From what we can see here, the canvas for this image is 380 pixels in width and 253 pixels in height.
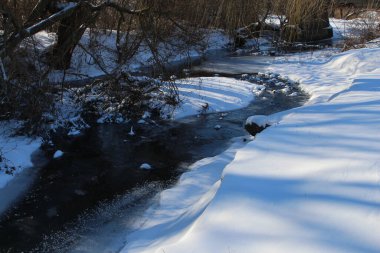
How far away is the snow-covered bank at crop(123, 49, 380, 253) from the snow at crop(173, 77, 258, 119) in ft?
12.5

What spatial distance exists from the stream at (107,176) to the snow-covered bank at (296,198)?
24.7 inches

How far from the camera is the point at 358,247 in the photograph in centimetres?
252

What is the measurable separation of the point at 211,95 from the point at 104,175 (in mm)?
4847

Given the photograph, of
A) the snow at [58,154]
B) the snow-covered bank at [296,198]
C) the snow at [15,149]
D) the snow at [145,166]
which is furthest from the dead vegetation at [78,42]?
the snow-covered bank at [296,198]

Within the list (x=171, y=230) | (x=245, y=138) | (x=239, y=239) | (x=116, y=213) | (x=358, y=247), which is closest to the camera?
(x=358, y=247)

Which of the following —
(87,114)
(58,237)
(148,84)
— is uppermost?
(148,84)

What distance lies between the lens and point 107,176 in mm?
6441

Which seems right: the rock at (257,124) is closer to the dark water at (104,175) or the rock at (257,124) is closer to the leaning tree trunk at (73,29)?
the dark water at (104,175)

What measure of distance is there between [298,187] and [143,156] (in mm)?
4026

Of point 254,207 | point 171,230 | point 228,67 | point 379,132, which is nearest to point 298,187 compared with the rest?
point 254,207

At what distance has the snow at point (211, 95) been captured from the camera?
9828mm

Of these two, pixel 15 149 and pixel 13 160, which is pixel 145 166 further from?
pixel 15 149

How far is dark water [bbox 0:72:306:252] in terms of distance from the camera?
4.93 metres

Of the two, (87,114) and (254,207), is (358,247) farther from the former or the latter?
(87,114)
